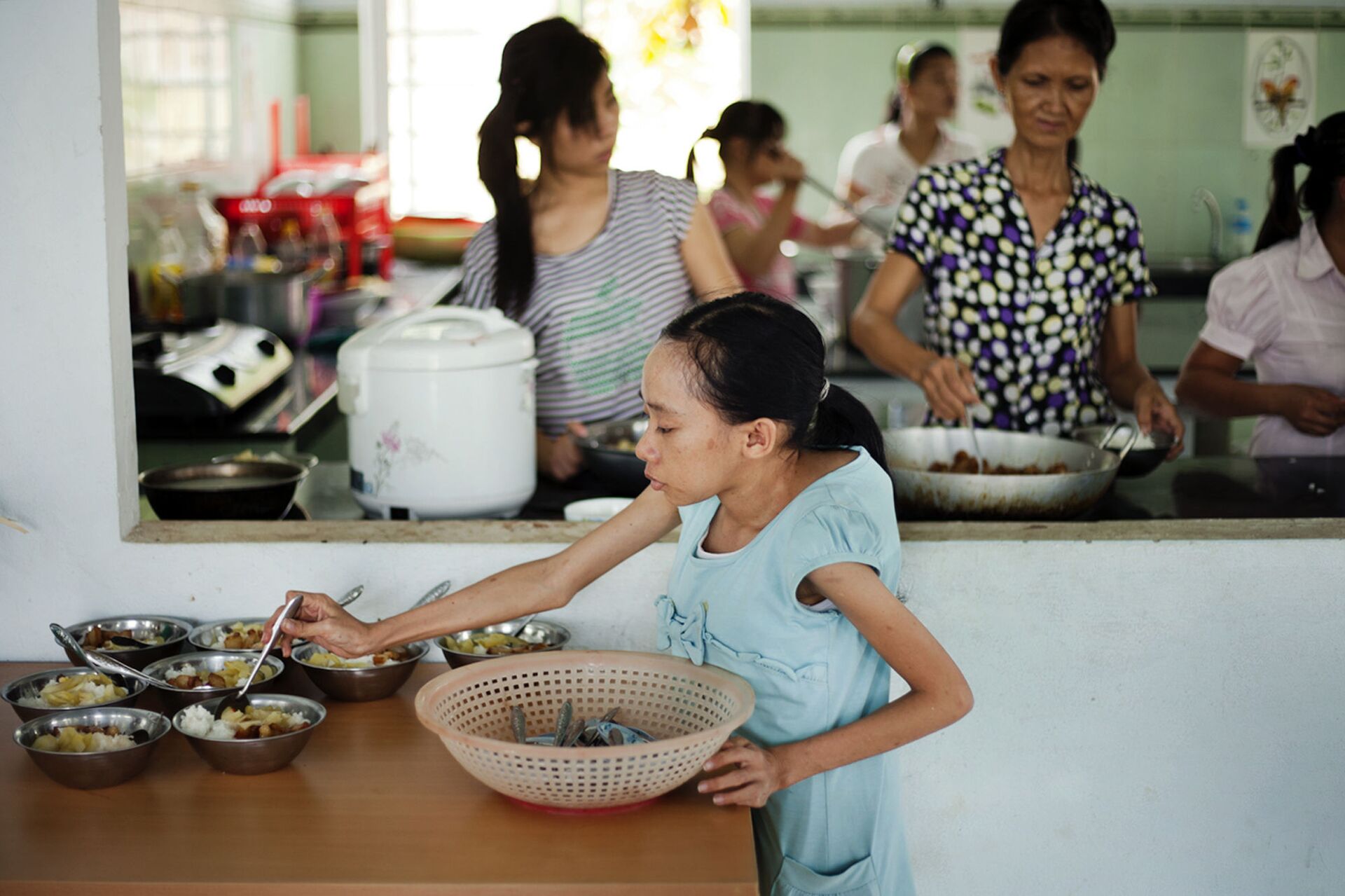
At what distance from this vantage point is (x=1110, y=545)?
1.82 m

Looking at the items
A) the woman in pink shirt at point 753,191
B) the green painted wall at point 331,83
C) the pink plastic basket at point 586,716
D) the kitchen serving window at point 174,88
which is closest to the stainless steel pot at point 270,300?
the kitchen serving window at point 174,88

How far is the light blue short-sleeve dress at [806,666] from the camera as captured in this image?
56.0 inches

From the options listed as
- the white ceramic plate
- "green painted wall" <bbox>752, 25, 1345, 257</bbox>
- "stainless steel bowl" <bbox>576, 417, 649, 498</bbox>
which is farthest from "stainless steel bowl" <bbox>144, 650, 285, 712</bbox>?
"green painted wall" <bbox>752, 25, 1345, 257</bbox>

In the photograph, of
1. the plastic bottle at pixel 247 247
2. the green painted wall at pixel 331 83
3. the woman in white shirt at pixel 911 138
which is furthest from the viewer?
the green painted wall at pixel 331 83

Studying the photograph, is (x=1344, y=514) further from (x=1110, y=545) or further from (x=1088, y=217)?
(x=1088, y=217)

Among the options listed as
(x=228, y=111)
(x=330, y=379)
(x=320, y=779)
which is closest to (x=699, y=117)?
(x=228, y=111)

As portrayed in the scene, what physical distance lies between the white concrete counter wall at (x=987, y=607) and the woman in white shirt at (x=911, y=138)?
288 cm

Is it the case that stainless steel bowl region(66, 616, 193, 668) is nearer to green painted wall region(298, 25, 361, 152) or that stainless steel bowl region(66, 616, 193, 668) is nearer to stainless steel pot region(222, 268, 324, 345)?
stainless steel pot region(222, 268, 324, 345)

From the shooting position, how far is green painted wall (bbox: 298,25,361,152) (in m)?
5.86

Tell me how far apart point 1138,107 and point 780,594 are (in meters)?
4.49

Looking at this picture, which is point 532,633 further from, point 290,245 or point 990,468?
point 290,245

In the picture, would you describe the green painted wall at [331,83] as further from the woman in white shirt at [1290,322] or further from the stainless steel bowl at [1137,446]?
the stainless steel bowl at [1137,446]

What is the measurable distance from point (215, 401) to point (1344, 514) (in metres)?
2.13

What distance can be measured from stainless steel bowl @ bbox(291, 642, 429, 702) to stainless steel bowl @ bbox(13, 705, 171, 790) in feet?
0.68
